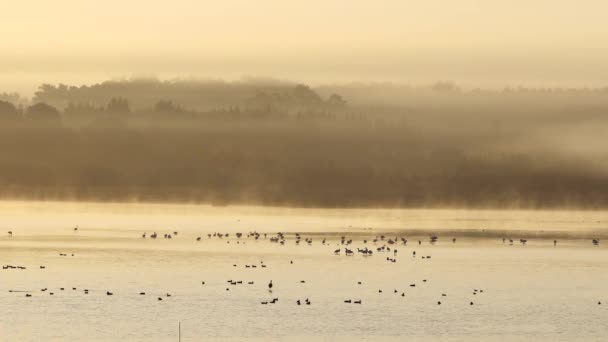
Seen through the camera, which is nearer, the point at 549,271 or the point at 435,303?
the point at 435,303

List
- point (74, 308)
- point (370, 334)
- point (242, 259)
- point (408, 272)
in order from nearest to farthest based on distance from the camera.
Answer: point (370, 334) < point (74, 308) < point (408, 272) < point (242, 259)

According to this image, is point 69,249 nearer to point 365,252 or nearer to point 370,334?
point 365,252

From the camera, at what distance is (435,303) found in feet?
376

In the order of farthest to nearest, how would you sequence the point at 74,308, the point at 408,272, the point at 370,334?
the point at 408,272, the point at 74,308, the point at 370,334

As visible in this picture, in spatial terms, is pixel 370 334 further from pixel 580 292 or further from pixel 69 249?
pixel 69 249

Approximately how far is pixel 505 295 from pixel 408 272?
2687 centimetres

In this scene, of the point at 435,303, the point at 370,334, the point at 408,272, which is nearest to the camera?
the point at 370,334

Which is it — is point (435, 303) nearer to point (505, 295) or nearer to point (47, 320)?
point (505, 295)

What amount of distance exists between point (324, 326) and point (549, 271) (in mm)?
71131

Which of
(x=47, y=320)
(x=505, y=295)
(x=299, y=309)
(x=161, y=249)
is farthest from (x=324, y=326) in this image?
(x=161, y=249)

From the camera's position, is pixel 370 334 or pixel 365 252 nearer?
pixel 370 334

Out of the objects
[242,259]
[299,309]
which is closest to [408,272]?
[242,259]

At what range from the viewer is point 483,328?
9631cm

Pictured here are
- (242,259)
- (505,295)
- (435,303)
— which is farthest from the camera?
(242,259)
